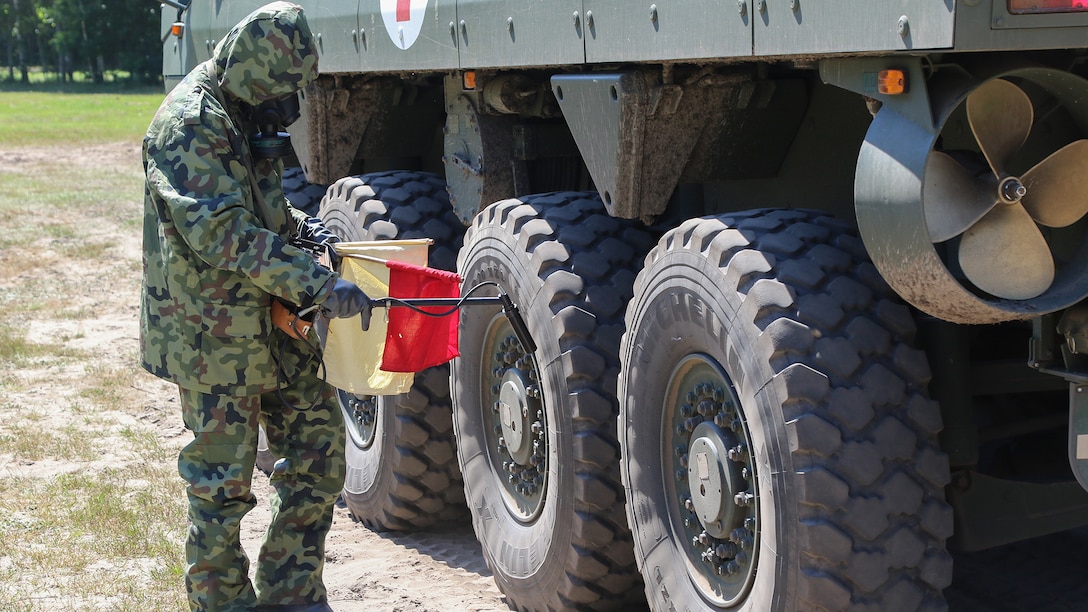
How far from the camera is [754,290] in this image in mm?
3006

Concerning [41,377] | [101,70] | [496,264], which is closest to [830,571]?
[496,264]

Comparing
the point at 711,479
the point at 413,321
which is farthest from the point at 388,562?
the point at 711,479

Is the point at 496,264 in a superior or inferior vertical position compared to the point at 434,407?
superior

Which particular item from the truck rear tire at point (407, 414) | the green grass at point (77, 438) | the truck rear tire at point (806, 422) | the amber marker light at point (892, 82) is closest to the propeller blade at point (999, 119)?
the amber marker light at point (892, 82)

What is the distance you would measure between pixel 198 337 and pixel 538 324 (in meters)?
0.98

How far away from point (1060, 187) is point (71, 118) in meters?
34.6

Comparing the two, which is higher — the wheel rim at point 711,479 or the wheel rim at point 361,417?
the wheel rim at point 711,479

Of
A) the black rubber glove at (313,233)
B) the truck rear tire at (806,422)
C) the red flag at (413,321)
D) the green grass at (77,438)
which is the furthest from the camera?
the green grass at (77,438)

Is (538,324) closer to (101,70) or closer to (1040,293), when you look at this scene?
(1040,293)

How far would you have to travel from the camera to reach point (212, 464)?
13.0 feet

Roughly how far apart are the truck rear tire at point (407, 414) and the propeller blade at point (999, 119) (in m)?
2.84

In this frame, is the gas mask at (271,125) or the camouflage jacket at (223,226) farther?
the gas mask at (271,125)

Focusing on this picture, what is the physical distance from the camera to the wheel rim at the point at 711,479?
3201 mm

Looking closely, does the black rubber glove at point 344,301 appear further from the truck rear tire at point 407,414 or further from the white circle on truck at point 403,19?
the truck rear tire at point 407,414
